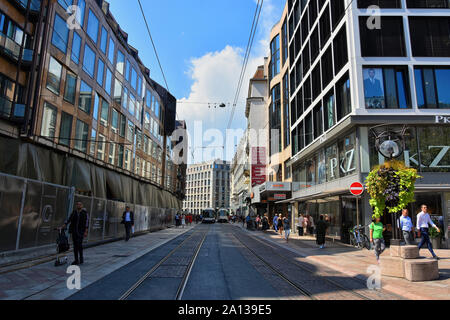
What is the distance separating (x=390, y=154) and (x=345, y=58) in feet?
38.3

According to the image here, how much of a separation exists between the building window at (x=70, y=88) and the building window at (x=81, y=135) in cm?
175

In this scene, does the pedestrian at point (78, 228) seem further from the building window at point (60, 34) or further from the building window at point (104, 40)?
the building window at point (104, 40)

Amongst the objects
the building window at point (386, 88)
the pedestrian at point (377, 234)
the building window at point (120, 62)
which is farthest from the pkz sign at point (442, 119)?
the building window at point (120, 62)

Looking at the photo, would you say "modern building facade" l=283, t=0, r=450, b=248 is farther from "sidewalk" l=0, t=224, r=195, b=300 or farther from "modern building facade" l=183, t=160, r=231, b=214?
"modern building facade" l=183, t=160, r=231, b=214

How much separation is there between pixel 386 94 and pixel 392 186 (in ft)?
35.9

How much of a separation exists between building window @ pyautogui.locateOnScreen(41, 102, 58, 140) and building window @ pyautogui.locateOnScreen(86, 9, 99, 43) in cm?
793

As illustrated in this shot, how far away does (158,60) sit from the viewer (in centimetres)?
1639

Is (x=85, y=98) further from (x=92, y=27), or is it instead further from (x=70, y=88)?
(x=92, y=27)

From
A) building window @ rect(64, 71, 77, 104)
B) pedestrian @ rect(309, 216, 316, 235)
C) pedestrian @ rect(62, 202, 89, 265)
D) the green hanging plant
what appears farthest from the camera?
pedestrian @ rect(309, 216, 316, 235)

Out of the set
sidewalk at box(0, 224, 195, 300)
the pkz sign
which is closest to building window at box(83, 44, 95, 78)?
sidewalk at box(0, 224, 195, 300)

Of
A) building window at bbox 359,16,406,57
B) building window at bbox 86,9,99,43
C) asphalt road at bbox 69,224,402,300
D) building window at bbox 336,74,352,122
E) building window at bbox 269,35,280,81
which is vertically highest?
building window at bbox 269,35,280,81

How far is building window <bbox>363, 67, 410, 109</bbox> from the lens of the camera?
56.0ft

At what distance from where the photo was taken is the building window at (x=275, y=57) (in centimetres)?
3881
